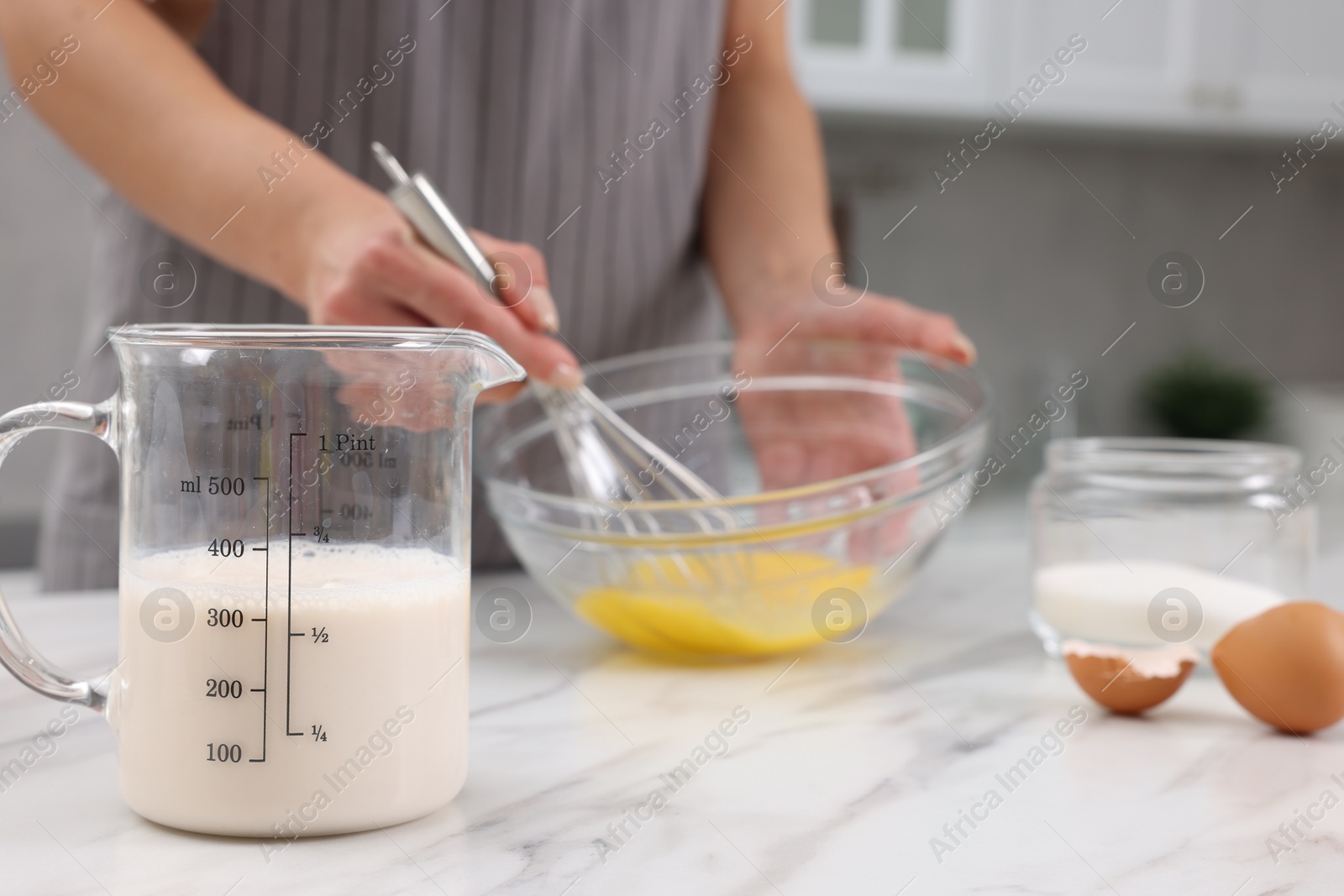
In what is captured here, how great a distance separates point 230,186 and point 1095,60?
1701 mm

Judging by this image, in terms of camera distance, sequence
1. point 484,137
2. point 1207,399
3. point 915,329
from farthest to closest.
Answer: point 1207,399 → point 484,137 → point 915,329

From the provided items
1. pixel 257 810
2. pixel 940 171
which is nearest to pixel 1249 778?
pixel 257 810

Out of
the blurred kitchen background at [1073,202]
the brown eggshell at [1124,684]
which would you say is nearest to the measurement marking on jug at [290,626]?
the brown eggshell at [1124,684]

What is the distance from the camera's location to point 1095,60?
6.30 feet

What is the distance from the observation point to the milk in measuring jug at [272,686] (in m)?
0.35

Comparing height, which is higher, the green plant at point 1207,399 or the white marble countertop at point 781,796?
the white marble countertop at point 781,796

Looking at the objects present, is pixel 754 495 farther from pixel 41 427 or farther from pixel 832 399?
pixel 41 427

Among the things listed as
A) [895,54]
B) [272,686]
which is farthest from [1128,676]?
[895,54]

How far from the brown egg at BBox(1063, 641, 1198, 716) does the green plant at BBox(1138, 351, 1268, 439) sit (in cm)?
178

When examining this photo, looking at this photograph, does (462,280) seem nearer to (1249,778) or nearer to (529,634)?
(529,634)

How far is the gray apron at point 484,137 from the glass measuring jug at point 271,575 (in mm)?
473

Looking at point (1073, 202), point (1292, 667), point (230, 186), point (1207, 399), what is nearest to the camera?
point (1292, 667)

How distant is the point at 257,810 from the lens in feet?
1.15

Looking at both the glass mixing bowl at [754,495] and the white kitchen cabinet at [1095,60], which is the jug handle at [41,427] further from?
the white kitchen cabinet at [1095,60]
